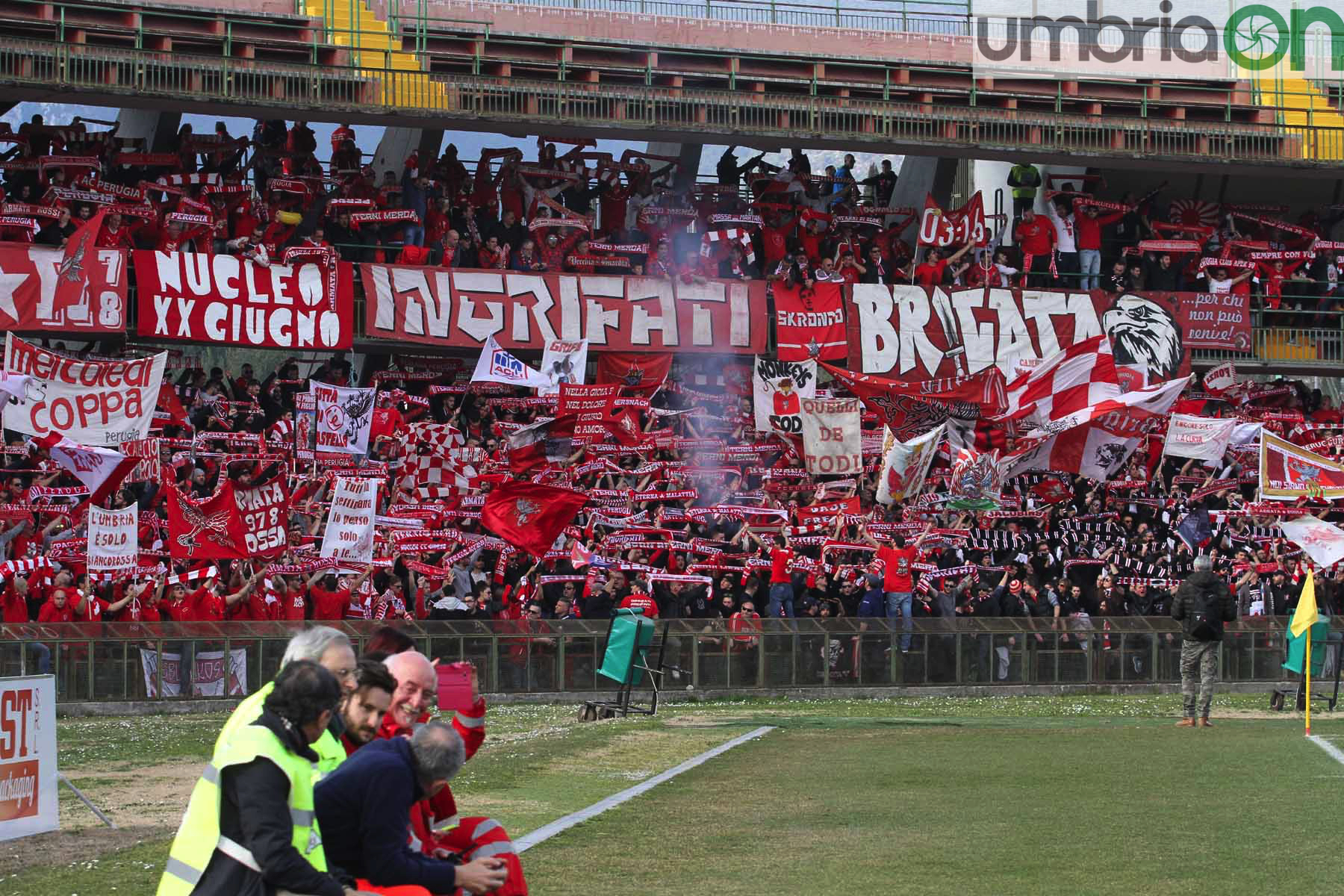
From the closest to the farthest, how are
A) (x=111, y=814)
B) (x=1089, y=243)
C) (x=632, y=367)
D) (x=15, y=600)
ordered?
(x=111, y=814) < (x=15, y=600) < (x=632, y=367) < (x=1089, y=243)

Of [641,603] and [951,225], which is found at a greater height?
[951,225]

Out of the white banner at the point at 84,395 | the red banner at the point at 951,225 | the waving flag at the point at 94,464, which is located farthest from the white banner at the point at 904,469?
the waving flag at the point at 94,464

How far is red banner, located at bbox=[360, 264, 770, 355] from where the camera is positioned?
37531mm

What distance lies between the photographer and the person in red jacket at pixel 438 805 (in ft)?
27.7

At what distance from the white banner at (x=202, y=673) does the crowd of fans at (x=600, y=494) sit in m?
0.81

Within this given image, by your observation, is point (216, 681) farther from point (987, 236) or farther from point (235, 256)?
point (987, 236)

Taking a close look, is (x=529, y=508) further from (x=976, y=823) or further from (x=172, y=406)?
(x=976, y=823)

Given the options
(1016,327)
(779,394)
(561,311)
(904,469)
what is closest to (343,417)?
(561,311)

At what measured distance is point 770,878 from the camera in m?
12.0

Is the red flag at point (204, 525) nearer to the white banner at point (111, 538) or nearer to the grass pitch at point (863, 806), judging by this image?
the white banner at point (111, 538)

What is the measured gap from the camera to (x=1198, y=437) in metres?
38.4

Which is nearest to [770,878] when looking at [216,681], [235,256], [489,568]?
[216,681]

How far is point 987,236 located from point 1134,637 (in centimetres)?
1190

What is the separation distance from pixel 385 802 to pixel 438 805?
1.44 m
